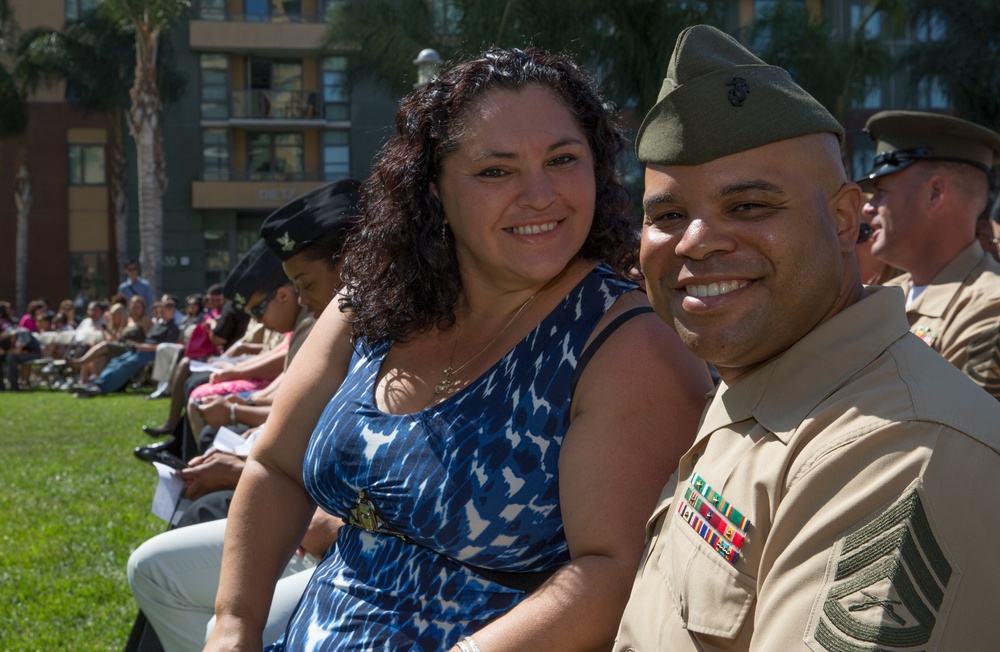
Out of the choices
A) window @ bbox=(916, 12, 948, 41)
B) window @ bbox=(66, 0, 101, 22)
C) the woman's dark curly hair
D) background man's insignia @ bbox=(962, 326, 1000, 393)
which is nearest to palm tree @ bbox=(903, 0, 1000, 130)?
window @ bbox=(916, 12, 948, 41)

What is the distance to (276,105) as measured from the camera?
3791 cm

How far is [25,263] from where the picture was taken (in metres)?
36.9

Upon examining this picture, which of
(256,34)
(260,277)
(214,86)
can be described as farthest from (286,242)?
(214,86)

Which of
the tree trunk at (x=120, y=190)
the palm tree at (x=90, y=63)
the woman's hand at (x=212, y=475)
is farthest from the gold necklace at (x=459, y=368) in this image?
the tree trunk at (x=120, y=190)

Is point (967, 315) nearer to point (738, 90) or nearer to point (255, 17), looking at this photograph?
point (738, 90)

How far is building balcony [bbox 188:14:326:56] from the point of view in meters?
36.3

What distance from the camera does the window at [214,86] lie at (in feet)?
121

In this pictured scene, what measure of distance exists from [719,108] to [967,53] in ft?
93.5

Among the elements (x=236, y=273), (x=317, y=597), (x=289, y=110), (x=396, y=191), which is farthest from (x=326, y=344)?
(x=289, y=110)

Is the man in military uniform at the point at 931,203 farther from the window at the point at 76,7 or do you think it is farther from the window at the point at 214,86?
the window at the point at 76,7

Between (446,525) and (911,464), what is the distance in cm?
113

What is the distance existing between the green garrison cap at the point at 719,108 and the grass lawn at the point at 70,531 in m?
3.74

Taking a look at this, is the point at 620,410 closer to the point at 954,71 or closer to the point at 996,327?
the point at 996,327

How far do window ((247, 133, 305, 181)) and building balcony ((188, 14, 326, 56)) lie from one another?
119 inches
